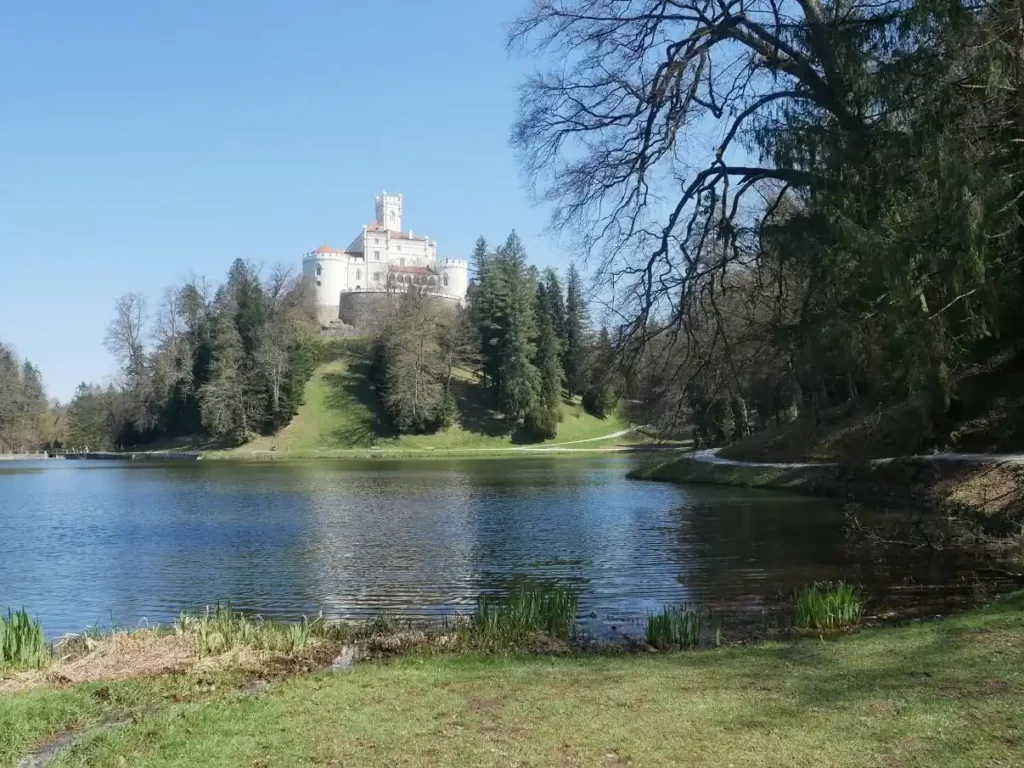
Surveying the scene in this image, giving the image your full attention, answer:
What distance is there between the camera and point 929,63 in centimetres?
1102

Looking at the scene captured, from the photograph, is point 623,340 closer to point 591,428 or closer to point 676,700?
point 676,700

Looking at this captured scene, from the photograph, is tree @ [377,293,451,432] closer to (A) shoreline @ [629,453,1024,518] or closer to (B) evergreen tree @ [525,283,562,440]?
(B) evergreen tree @ [525,283,562,440]

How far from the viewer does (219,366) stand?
254ft

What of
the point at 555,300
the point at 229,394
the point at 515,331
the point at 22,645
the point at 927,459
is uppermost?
the point at 555,300

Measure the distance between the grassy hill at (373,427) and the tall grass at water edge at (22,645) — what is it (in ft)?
208

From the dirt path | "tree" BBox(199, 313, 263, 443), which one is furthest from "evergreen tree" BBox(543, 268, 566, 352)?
the dirt path

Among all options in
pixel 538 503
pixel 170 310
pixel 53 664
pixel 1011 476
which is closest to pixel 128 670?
pixel 53 664

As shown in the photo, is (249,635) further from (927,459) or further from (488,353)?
(488,353)

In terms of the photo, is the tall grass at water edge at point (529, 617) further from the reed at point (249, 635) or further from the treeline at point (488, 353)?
the treeline at point (488, 353)

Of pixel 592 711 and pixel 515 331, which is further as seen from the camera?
pixel 515 331

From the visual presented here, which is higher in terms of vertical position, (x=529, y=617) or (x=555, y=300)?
(x=555, y=300)

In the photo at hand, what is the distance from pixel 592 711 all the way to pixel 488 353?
7650 cm

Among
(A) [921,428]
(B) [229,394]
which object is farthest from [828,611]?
(B) [229,394]

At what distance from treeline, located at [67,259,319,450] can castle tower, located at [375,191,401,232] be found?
142ft
